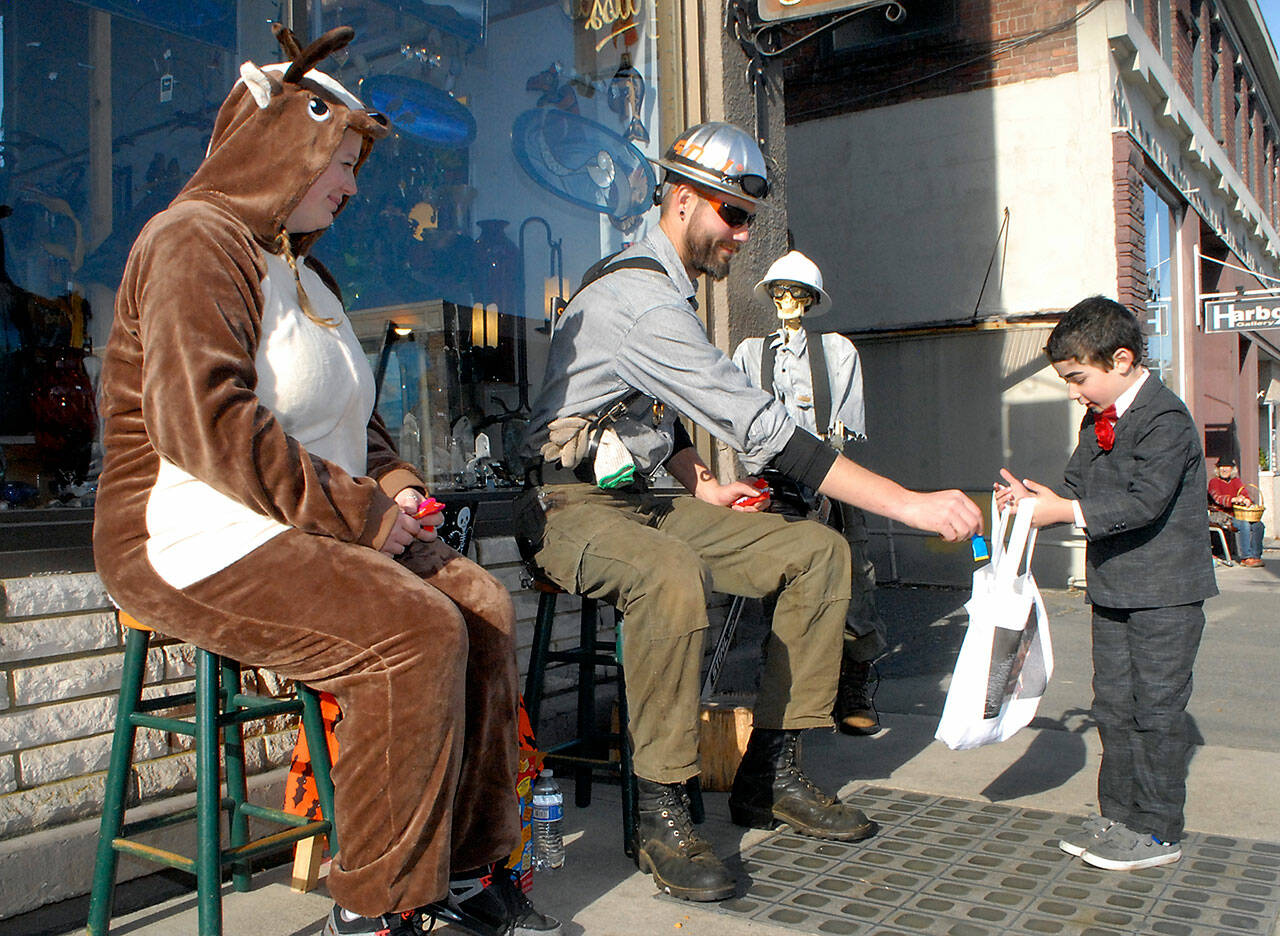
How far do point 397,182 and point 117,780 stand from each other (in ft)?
9.87

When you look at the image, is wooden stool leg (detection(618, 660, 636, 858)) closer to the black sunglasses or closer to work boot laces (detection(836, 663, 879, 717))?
the black sunglasses

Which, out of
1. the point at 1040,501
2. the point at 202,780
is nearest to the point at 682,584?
the point at 1040,501

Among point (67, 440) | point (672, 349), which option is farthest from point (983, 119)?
point (67, 440)

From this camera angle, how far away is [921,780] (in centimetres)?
402

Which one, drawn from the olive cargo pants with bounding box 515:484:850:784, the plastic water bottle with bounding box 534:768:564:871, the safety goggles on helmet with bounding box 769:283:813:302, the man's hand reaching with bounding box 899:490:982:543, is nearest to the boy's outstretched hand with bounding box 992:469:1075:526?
the man's hand reaching with bounding box 899:490:982:543

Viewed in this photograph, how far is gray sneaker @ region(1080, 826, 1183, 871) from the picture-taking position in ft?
10.2

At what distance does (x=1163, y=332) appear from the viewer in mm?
13266

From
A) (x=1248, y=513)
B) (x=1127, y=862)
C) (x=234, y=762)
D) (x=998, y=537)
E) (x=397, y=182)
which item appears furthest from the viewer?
(x=1248, y=513)

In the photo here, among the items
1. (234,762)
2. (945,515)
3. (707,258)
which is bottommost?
(234,762)

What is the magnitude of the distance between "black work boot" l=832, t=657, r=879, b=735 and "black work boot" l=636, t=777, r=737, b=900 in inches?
73.9

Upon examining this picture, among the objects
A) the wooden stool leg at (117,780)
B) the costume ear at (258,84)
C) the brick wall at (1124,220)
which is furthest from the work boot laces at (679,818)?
the brick wall at (1124,220)

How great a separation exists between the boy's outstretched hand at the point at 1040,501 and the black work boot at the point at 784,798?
3.18 feet

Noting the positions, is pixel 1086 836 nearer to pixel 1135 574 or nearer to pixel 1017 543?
pixel 1135 574

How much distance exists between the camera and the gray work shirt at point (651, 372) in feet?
10.2
